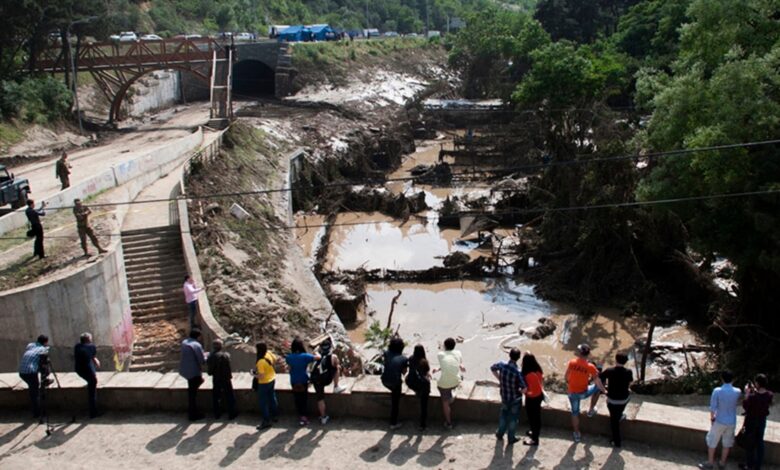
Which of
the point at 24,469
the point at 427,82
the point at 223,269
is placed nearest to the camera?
the point at 24,469

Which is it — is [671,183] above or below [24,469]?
above

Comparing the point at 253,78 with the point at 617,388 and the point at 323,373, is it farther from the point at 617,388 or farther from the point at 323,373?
the point at 617,388

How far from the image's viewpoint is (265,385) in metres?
10.8

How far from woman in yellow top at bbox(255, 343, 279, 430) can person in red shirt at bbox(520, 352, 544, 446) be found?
369 centimetres

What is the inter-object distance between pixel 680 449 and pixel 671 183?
34.3 feet

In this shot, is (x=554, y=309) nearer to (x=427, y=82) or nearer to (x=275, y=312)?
(x=275, y=312)

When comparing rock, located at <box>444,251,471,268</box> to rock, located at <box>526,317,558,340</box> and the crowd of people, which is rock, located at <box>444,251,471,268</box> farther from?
the crowd of people

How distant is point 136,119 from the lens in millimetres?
50344

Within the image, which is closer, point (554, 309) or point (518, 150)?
point (554, 309)

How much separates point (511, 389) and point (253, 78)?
206ft

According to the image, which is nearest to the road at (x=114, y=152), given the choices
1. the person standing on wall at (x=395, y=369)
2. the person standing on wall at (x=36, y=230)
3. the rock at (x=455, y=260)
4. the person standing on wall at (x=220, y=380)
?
the person standing on wall at (x=36, y=230)

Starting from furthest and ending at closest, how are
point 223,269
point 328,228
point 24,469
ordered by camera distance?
1. point 328,228
2. point 223,269
3. point 24,469

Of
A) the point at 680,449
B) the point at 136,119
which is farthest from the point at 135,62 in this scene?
the point at 680,449

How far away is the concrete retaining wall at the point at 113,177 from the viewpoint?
20.6 m
